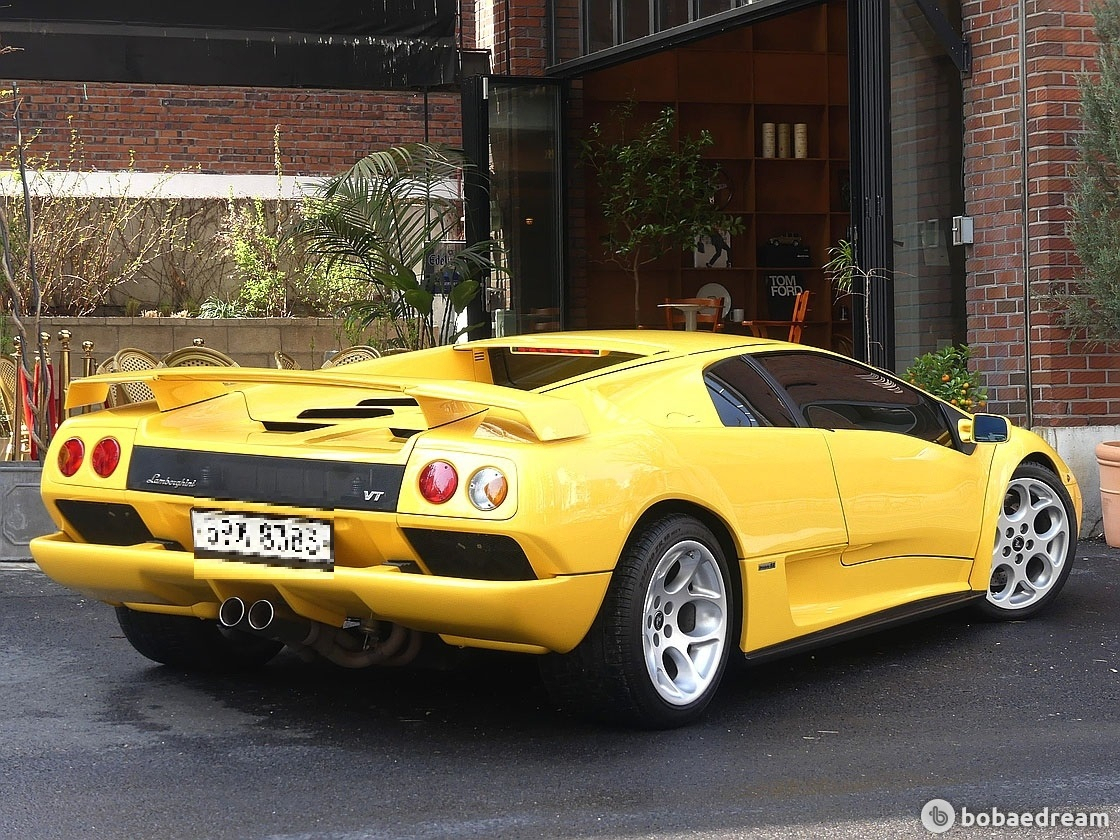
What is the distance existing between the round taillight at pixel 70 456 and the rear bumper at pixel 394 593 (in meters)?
0.32

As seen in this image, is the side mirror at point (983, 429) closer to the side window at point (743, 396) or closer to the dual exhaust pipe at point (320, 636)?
the side window at point (743, 396)

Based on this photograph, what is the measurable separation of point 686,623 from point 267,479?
1.32 metres

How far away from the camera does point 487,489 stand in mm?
4062

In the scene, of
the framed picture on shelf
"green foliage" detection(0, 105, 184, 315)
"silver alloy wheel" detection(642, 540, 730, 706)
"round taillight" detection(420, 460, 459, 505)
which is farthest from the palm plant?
"round taillight" detection(420, 460, 459, 505)

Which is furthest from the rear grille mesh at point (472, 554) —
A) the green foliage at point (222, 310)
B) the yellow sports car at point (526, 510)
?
the green foliage at point (222, 310)

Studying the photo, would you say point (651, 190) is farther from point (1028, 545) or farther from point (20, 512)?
point (1028, 545)

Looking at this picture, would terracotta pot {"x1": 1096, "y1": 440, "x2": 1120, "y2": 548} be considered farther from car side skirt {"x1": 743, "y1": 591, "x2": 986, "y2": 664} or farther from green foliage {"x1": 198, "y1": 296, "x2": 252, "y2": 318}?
green foliage {"x1": 198, "y1": 296, "x2": 252, "y2": 318}

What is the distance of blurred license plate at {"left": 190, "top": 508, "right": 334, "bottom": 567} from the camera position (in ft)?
13.9

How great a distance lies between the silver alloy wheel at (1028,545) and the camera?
20.3 ft

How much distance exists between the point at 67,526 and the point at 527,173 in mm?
9793

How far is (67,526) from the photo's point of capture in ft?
15.7

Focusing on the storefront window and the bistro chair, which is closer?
the storefront window

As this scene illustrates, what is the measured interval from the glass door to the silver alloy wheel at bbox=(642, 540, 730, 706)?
30.0 ft

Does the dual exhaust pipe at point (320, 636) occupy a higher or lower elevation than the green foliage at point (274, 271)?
lower
